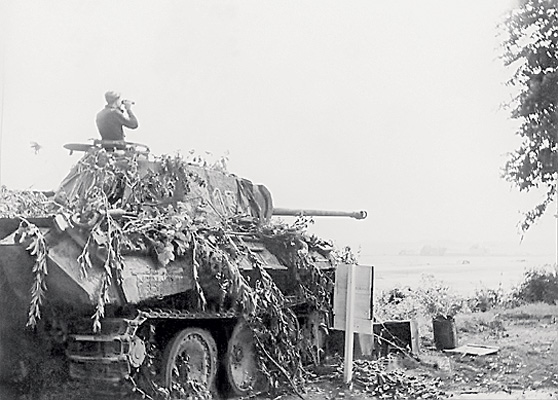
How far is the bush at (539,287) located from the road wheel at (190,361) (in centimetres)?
230

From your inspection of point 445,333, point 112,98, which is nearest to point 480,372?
point 445,333

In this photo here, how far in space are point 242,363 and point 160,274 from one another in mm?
1237

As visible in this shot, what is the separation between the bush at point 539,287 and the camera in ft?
19.4

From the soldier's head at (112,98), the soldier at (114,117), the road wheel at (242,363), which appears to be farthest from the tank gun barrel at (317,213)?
the soldier's head at (112,98)

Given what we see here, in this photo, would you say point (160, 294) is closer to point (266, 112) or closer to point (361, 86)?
point (266, 112)

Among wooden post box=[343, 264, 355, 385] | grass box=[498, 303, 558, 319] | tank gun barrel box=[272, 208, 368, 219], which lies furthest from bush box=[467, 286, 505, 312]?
tank gun barrel box=[272, 208, 368, 219]

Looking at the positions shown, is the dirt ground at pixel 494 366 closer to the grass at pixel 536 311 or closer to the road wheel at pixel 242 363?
the grass at pixel 536 311

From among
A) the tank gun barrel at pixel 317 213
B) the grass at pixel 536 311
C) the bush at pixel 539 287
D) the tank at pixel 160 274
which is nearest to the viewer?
the tank at pixel 160 274

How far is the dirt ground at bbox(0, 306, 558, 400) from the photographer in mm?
5930

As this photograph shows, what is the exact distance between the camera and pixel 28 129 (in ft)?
19.3

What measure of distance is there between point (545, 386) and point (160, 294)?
270 centimetres

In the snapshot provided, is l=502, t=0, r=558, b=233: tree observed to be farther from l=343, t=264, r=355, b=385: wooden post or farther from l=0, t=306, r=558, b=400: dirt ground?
l=343, t=264, r=355, b=385: wooden post

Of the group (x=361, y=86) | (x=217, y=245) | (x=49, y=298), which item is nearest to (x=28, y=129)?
(x=49, y=298)

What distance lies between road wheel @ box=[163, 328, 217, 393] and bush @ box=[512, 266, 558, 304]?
230 cm
